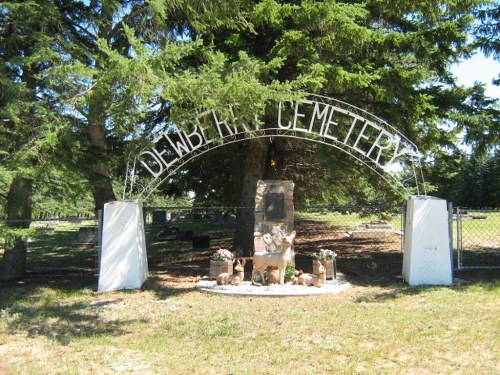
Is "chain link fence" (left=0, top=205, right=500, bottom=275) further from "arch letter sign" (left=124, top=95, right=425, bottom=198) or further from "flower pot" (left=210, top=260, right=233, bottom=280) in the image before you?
"flower pot" (left=210, top=260, right=233, bottom=280)

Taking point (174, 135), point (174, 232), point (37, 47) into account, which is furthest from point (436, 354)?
point (174, 232)

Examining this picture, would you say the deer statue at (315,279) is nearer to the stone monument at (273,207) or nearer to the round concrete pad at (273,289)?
the round concrete pad at (273,289)

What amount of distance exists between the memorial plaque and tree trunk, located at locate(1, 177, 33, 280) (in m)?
4.70

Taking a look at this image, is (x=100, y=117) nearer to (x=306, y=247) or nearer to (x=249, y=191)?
(x=249, y=191)

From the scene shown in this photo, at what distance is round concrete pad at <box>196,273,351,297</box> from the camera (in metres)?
8.12

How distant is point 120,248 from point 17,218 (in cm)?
245

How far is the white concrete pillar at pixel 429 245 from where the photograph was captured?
892 cm

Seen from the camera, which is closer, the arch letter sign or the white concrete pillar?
the white concrete pillar

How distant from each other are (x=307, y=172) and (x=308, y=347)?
1051cm

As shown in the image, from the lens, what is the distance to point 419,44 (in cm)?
972

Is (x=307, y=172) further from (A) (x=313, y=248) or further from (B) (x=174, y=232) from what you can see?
(B) (x=174, y=232)

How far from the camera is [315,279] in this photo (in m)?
8.75

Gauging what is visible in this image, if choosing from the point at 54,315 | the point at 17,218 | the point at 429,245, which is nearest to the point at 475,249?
the point at 429,245

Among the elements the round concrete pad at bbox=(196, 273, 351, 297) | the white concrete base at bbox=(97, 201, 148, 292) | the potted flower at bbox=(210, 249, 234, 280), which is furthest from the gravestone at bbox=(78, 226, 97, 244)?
the round concrete pad at bbox=(196, 273, 351, 297)
